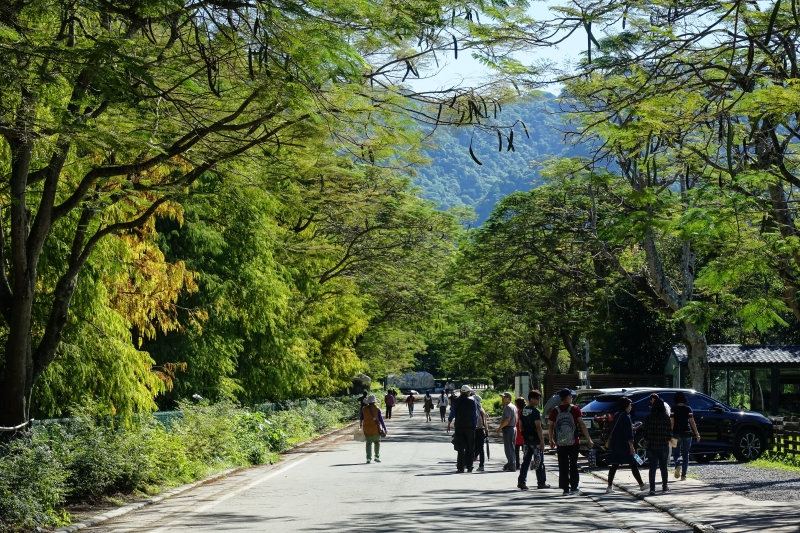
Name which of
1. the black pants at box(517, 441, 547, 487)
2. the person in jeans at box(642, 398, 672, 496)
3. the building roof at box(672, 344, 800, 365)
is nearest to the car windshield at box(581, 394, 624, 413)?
the black pants at box(517, 441, 547, 487)

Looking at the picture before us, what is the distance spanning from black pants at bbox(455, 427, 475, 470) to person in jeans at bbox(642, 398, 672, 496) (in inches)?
203

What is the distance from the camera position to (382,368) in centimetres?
7581

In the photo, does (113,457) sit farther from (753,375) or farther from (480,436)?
(753,375)

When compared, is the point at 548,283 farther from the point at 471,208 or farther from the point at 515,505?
the point at 515,505

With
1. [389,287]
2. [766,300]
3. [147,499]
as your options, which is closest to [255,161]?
[147,499]

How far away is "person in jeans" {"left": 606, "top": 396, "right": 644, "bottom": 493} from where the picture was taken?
16.9 metres

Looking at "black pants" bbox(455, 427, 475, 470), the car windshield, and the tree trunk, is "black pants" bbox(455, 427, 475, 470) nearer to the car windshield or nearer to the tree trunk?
the car windshield

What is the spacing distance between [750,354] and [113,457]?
96.0 feet

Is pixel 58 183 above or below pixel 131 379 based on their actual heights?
above

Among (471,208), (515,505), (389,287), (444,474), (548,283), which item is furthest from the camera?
(471,208)

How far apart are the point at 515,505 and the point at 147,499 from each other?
5844 mm

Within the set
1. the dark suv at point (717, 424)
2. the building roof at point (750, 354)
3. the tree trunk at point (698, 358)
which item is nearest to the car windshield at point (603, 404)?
the dark suv at point (717, 424)

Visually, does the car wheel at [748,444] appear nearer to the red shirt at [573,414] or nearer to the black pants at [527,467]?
the black pants at [527,467]

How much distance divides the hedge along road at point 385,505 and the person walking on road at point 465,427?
41cm
